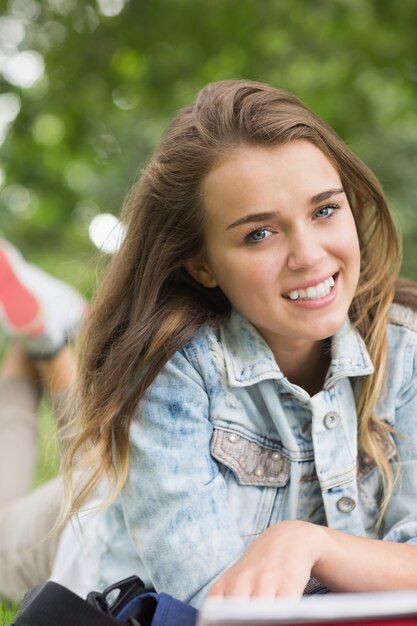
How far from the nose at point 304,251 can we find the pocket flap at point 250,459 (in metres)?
0.39

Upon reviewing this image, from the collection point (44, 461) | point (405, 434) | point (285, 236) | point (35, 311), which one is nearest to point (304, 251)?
point (285, 236)

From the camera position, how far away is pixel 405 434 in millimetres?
1848

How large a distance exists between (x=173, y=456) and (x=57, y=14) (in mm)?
4376

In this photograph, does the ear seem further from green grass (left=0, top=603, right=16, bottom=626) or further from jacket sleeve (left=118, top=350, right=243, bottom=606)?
green grass (left=0, top=603, right=16, bottom=626)

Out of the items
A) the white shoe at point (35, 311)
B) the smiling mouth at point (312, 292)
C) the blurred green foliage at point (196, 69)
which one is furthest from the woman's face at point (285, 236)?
the blurred green foliage at point (196, 69)

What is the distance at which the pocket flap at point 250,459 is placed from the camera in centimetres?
178

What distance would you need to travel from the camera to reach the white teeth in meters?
1.71

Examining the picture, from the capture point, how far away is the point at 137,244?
73.5 inches

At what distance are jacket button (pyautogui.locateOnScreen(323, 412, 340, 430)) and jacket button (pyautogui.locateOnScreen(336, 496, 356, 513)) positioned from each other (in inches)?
5.9

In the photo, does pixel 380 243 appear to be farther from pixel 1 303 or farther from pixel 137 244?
pixel 1 303

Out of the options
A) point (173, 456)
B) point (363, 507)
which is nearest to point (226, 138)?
point (173, 456)

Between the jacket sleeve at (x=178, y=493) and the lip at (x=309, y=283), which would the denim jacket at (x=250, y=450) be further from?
the lip at (x=309, y=283)

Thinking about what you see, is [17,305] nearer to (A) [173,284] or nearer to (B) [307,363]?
(A) [173,284]

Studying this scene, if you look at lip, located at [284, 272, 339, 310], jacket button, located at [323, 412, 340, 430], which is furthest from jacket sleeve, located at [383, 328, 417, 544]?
lip, located at [284, 272, 339, 310]
